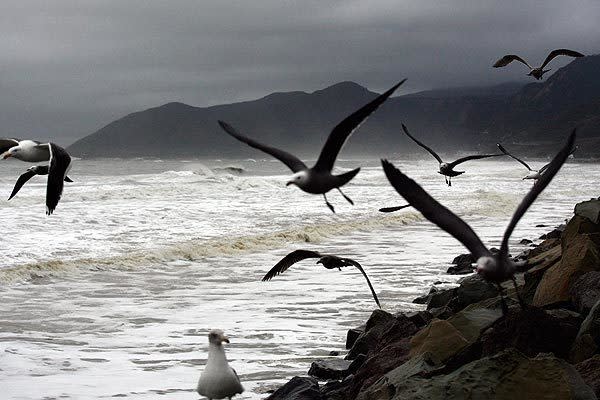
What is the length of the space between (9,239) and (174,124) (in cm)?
11260

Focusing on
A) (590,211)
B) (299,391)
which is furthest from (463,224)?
(590,211)

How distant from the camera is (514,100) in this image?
200m

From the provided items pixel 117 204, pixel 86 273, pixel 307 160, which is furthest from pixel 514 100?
pixel 86 273

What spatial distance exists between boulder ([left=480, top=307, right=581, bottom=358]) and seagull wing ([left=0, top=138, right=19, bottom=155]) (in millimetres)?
4098

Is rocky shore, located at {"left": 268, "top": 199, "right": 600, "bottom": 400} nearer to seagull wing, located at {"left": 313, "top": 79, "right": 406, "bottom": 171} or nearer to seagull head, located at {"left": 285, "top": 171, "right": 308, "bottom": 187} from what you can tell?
seagull wing, located at {"left": 313, "top": 79, "right": 406, "bottom": 171}

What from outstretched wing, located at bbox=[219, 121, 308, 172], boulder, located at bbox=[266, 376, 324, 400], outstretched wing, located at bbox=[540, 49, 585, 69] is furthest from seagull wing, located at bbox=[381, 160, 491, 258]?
outstretched wing, located at bbox=[540, 49, 585, 69]

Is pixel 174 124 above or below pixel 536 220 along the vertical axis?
above

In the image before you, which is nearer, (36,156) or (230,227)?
(36,156)

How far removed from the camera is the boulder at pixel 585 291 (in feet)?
23.9

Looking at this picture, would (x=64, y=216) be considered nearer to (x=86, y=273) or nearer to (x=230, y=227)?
(x=230, y=227)

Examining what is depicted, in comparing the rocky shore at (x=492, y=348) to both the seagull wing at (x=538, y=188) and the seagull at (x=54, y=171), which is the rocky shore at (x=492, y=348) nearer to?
the seagull wing at (x=538, y=188)

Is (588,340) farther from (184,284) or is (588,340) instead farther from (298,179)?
(184,284)

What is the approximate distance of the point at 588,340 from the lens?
6.24 metres

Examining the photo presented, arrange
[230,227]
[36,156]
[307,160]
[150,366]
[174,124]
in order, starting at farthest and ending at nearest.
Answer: [174,124]
[307,160]
[230,227]
[150,366]
[36,156]
